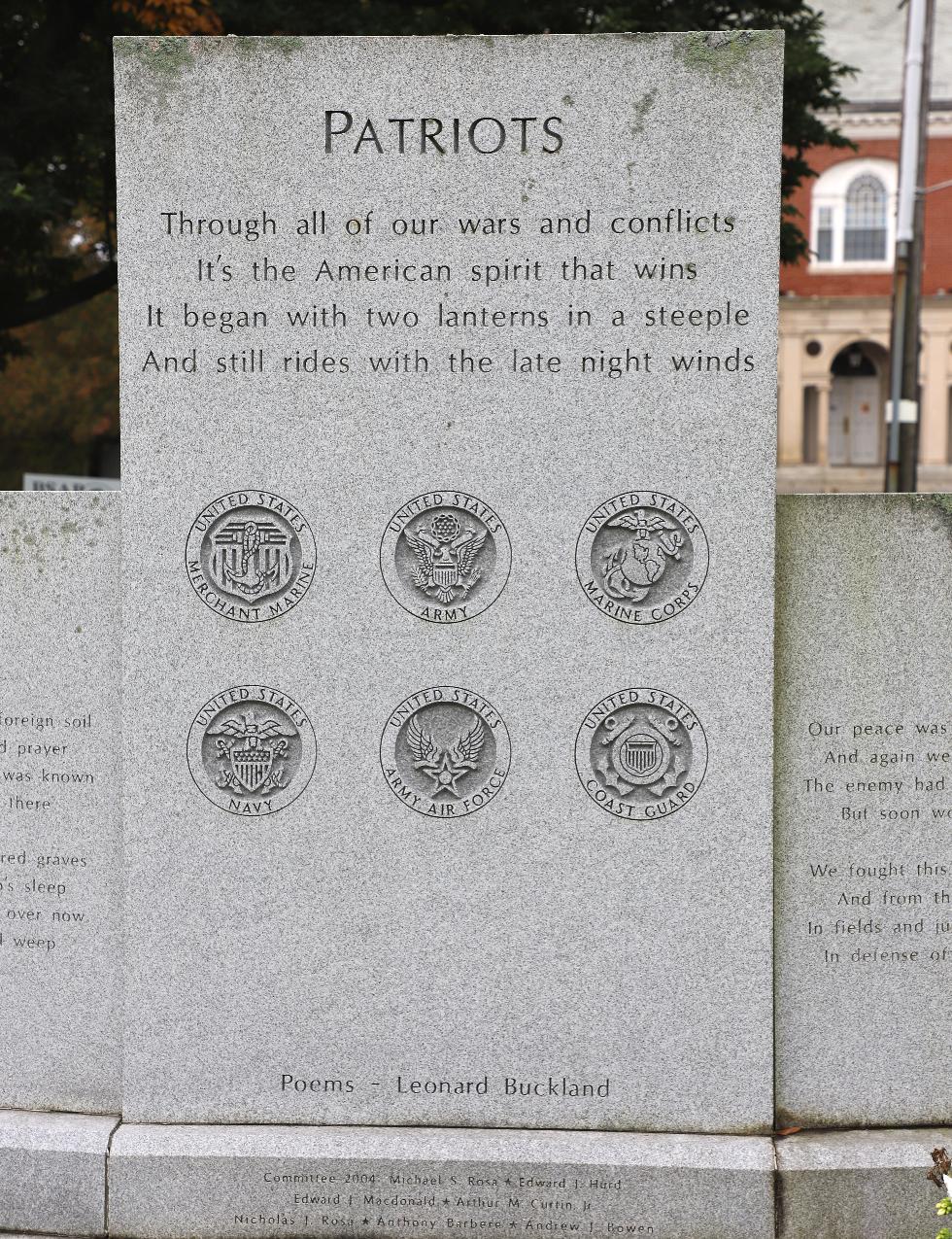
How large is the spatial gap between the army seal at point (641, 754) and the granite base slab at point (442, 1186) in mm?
997

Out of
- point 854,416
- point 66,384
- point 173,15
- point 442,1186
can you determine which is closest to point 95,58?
point 173,15

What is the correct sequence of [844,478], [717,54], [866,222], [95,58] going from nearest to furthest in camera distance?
[717,54]
[95,58]
[844,478]
[866,222]

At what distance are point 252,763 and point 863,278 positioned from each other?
38.0 m

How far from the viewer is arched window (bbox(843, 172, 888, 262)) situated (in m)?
38.8

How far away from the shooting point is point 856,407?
40000 millimetres

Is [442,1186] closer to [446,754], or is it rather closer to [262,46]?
[446,754]

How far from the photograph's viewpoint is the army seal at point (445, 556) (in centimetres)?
393

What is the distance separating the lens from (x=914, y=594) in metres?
A: 4.00

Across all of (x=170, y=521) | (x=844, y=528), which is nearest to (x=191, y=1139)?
(x=170, y=521)

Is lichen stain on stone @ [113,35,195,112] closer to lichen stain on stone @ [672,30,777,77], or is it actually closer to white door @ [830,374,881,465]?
lichen stain on stone @ [672,30,777,77]

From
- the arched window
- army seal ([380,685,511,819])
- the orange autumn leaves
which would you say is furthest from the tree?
the arched window

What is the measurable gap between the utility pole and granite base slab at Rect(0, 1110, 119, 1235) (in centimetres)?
1457

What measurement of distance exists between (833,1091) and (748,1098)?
0.94 ft

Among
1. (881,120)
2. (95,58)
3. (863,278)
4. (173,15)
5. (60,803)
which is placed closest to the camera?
(60,803)
